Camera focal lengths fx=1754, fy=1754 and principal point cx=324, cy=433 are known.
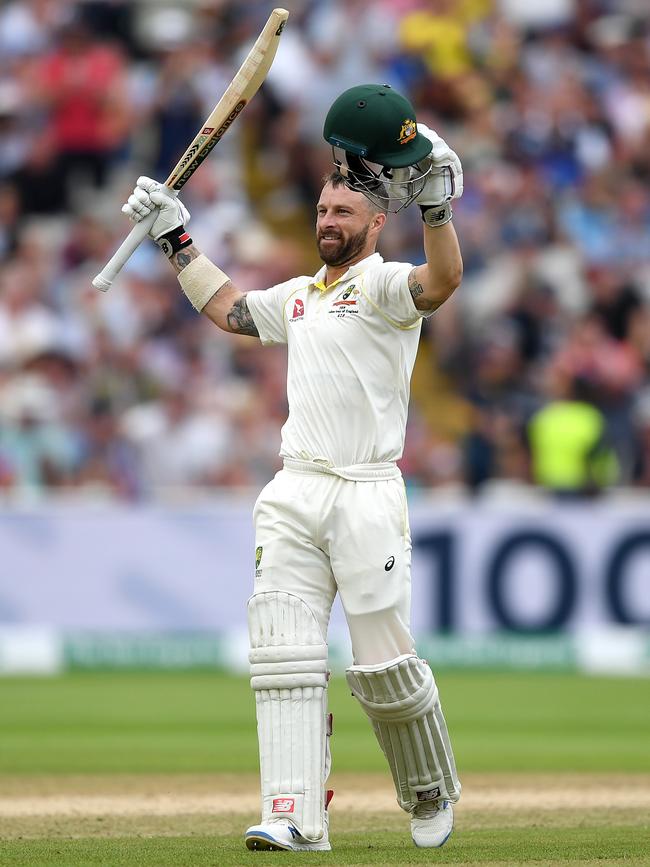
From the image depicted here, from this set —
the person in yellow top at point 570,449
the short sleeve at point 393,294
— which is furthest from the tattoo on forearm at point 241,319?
the person in yellow top at point 570,449

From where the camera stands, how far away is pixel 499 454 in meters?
12.4

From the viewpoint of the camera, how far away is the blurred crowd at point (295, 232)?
12.5 m

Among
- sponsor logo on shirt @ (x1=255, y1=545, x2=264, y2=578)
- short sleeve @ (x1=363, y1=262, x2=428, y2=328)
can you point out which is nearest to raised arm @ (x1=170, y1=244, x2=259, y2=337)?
short sleeve @ (x1=363, y1=262, x2=428, y2=328)

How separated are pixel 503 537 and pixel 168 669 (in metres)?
2.48

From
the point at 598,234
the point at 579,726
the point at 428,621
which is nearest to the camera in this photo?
the point at 579,726

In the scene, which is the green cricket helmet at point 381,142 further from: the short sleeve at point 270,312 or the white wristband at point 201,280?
the white wristband at point 201,280

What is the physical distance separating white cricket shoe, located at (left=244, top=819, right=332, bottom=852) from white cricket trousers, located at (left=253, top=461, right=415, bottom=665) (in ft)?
1.78

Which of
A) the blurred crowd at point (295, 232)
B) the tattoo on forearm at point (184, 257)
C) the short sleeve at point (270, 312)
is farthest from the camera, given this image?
the blurred crowd at point (295, 232)

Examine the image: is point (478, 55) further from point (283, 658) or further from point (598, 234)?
point (283, 658)

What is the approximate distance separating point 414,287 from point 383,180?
13.0 inches

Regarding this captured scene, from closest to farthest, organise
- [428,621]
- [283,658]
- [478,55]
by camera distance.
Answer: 1. [283,658]
2. [428,621]
3. [478,55]

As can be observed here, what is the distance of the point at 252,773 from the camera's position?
25.9 feet

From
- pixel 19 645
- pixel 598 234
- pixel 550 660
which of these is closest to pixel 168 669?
pixel 19 645

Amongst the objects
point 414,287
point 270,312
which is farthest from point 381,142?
point 270,312
